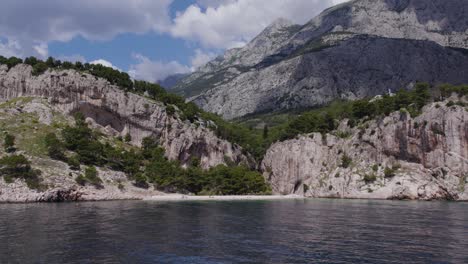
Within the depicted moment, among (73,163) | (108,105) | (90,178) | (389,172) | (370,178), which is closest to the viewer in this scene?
(90,178)

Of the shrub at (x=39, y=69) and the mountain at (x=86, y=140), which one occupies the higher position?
the shrub at (x=39, y=69)

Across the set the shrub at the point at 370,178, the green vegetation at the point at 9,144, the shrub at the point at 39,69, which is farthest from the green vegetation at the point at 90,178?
the shrub at the point at 370,178

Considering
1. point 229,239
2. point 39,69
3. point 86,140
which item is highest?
point 39,69

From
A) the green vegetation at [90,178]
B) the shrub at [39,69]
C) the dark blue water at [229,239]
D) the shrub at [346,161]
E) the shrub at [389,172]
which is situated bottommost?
the dark blue water at [229,239]

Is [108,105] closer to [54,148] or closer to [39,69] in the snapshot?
[39,69]

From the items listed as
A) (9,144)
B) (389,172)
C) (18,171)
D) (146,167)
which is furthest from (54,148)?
(389,172)

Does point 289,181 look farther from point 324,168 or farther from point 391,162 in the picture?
point 391,162

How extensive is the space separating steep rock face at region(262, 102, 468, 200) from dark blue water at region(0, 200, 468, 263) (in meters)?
59.7

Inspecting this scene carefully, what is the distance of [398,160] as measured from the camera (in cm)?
12238

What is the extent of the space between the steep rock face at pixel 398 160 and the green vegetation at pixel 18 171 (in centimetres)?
7942

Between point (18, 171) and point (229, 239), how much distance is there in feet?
236

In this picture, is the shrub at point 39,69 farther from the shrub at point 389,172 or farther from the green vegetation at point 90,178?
the shrub at point 389,172

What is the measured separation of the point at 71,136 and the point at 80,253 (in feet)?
287

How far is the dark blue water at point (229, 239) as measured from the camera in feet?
104
